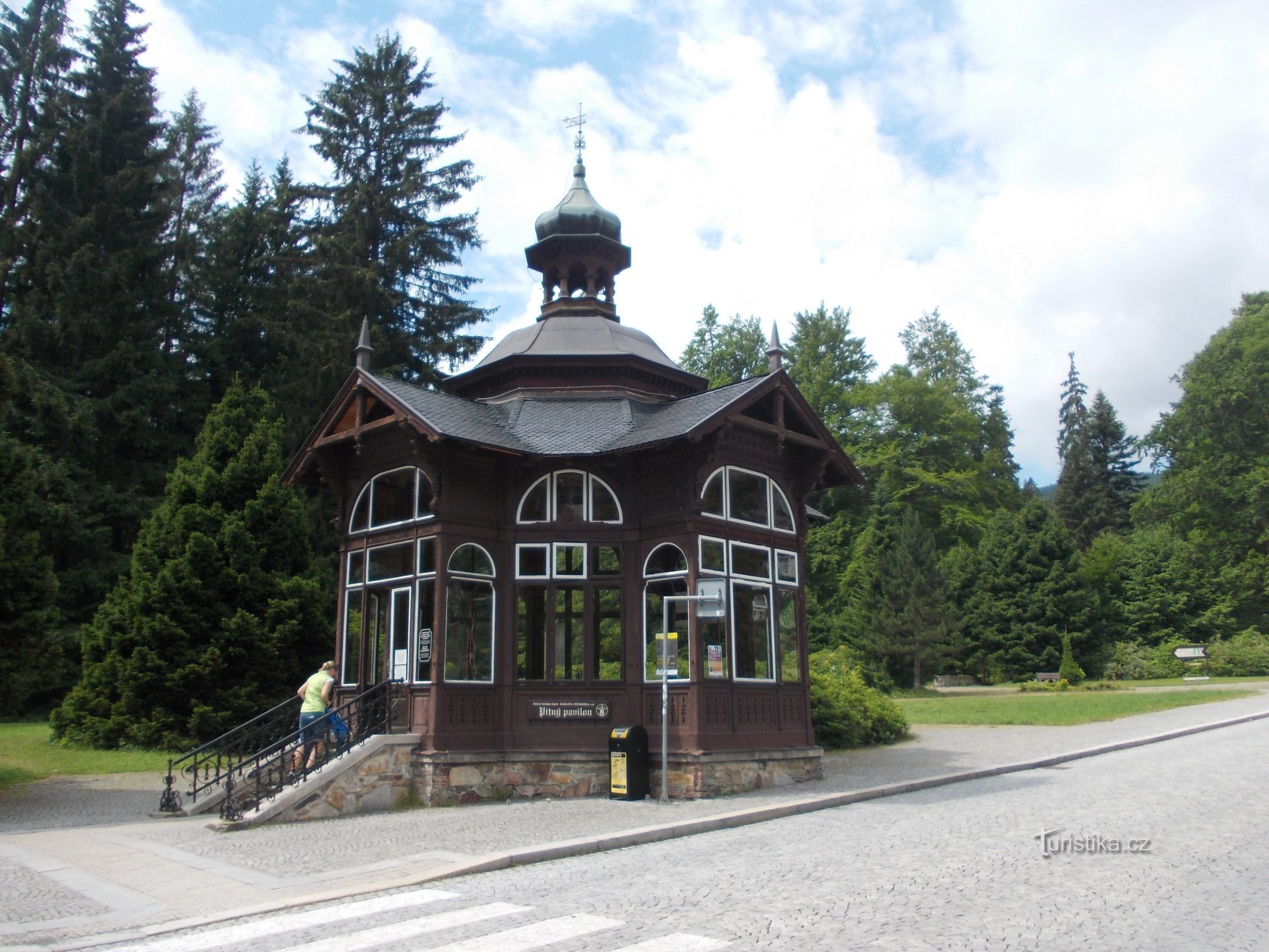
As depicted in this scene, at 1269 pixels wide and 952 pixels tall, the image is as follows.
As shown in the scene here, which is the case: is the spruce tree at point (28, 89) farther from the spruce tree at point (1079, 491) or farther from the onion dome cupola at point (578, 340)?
the spruce tree at point (1079, 491)

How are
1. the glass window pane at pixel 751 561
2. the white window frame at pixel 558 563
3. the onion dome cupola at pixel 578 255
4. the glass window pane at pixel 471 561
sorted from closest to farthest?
the glass window pane at pixel 471 561 → the glass window pane at pixel 751 561 → the white window frame at pixel 558 563 → the onion dome cupola at pixel 578 255

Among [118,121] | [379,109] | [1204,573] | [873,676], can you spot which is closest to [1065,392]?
[1204,573]

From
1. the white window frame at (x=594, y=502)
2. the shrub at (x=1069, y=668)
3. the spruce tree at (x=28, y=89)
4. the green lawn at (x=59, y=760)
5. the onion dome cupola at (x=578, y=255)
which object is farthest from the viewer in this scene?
the shrub at (x=1069, y=668)

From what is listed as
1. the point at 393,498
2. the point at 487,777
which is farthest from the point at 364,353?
the point at 487,777

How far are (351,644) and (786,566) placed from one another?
7672 mm

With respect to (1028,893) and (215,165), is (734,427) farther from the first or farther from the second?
(215,165)

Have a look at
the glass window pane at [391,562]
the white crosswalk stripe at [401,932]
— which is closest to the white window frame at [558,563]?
the glass window pane at [391,562]

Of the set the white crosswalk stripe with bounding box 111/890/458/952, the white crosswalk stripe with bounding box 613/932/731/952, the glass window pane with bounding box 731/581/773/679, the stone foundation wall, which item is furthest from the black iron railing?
the white crosswalk stripe with bounding box 613/932/731/952

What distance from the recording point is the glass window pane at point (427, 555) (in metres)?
15.9

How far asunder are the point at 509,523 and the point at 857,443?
38469 mm

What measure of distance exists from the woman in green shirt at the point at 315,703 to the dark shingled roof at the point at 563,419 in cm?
406

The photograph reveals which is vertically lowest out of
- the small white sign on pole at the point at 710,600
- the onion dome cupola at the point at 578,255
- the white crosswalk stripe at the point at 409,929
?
the white crosswalk stripe at the point at 409,929

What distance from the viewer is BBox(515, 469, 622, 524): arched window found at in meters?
16.7

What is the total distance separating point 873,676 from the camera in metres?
39.1
